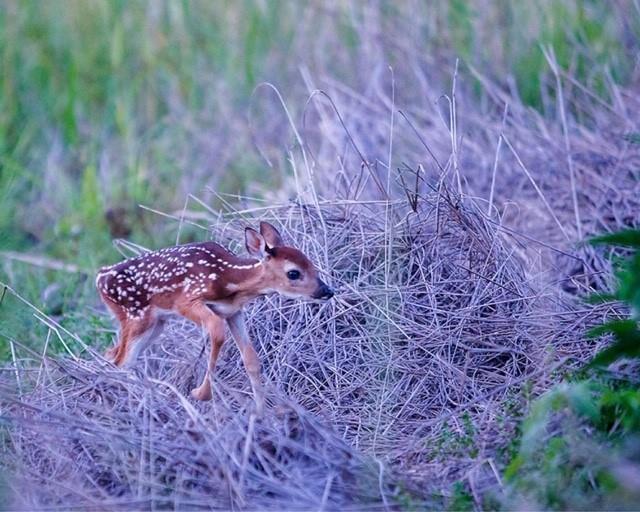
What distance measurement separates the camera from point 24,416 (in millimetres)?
5258

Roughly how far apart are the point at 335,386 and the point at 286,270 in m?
0.66

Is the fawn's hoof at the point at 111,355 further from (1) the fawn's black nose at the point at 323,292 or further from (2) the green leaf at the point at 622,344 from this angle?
(2) the green leaf at the point at 622,344

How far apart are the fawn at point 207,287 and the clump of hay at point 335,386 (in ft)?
0.66

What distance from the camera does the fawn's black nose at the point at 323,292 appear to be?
18.1 feet

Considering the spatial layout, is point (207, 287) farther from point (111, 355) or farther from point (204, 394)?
point (111, 355)

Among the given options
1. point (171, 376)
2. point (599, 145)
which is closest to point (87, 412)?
point (171, 376)

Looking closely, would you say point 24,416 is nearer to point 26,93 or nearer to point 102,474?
point 102,474

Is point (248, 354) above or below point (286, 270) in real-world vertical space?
below

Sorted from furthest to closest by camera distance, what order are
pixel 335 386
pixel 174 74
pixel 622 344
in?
pixel 174 74 < pixel 335 386 < pixel 622 344

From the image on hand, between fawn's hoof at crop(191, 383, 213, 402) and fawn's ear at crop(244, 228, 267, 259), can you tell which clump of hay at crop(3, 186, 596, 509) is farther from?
fawn's ear at crop(244, 228, 267, 259)

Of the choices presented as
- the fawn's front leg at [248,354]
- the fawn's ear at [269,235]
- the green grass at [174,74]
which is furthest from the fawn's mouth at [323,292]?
the green grass at [174,74]

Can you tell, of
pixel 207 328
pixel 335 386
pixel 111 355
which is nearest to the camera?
pixel 207 328

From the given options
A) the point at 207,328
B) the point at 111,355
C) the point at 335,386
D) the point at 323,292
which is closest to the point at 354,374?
the point at 335,386

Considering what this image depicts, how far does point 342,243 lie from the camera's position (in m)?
6.49
